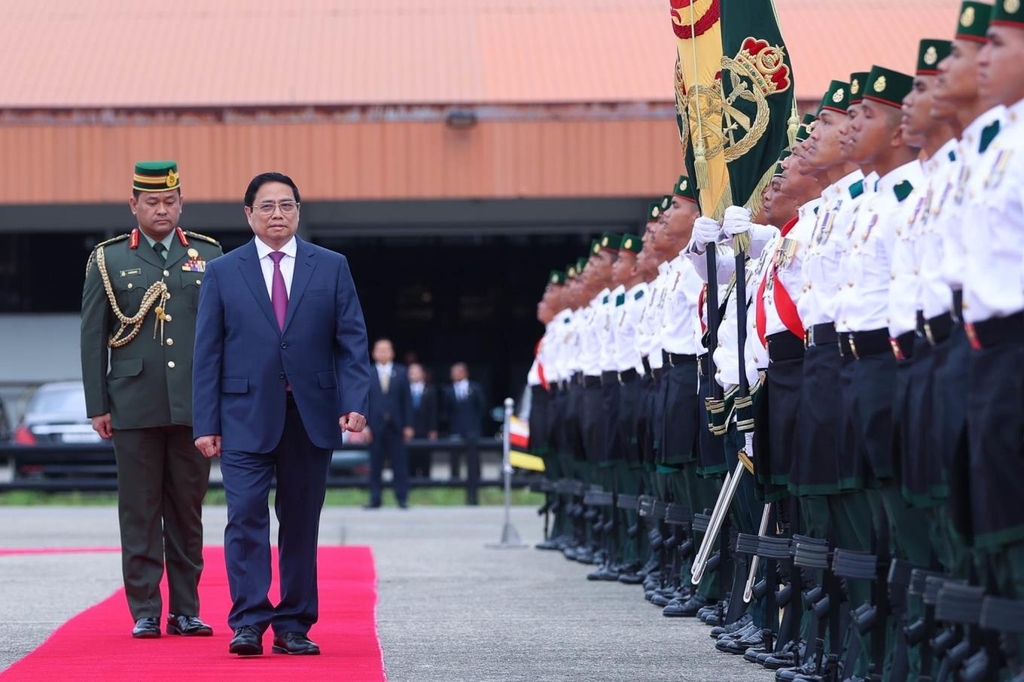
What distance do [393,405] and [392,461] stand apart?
27.2 inches

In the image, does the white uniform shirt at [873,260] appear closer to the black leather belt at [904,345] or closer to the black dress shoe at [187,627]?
the black leather belt at [904,345]

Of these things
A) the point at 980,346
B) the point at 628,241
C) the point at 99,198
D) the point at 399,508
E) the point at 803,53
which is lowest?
the point at 399,508

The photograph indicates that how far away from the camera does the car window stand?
2627cm

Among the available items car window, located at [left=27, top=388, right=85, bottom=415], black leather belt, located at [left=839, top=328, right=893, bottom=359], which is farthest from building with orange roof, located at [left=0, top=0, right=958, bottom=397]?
black leather belt, located at [left=839, top=328, right=893, bottom=359]

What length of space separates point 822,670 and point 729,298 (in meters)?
2.45

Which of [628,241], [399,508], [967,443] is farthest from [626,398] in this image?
[399,508]

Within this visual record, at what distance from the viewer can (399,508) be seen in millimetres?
23922

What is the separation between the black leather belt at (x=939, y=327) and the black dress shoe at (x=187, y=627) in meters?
4.34

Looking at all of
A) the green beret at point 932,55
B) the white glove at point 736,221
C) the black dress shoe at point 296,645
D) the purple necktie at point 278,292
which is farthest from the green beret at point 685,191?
the green beret at point 932,55

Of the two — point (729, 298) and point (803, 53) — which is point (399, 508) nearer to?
point (803, 53)

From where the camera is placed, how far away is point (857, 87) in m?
7.52

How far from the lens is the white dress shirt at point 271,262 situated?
8.47 metres

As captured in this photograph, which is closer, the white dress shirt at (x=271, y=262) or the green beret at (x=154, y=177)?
the white dress shirt at (x=271, y=262)

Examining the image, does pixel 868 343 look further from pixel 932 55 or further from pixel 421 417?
pixel 421 417
